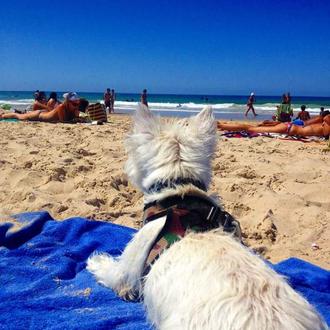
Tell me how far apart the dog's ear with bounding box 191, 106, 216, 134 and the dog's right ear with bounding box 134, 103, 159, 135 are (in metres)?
0.28

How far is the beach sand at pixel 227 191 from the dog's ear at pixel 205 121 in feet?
5.16

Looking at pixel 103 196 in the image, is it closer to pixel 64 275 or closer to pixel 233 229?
pixel 64 275

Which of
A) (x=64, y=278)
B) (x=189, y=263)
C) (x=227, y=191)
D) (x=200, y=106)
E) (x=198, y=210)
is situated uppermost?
(x=198, y=210)

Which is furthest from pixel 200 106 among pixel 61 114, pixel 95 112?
pixel 61 114

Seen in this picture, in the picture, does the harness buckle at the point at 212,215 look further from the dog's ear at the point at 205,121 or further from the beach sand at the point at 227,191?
the beach sand at the point at 227,191

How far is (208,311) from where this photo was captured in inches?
71.8

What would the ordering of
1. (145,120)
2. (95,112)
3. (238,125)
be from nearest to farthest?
1. (145,120)
2. (238,125)
3. (95,112)

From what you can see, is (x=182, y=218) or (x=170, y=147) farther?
(x=170, y=147)

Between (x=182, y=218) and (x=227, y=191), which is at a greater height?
(x=182, y=218)

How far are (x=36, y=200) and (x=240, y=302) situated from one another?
350 cm

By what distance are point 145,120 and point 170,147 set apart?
10.6 inches

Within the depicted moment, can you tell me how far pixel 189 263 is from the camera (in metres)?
2.11

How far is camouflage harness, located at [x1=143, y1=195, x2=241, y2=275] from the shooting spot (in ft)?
8.02

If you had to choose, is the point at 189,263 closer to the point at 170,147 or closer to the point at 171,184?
the point at 171,184
